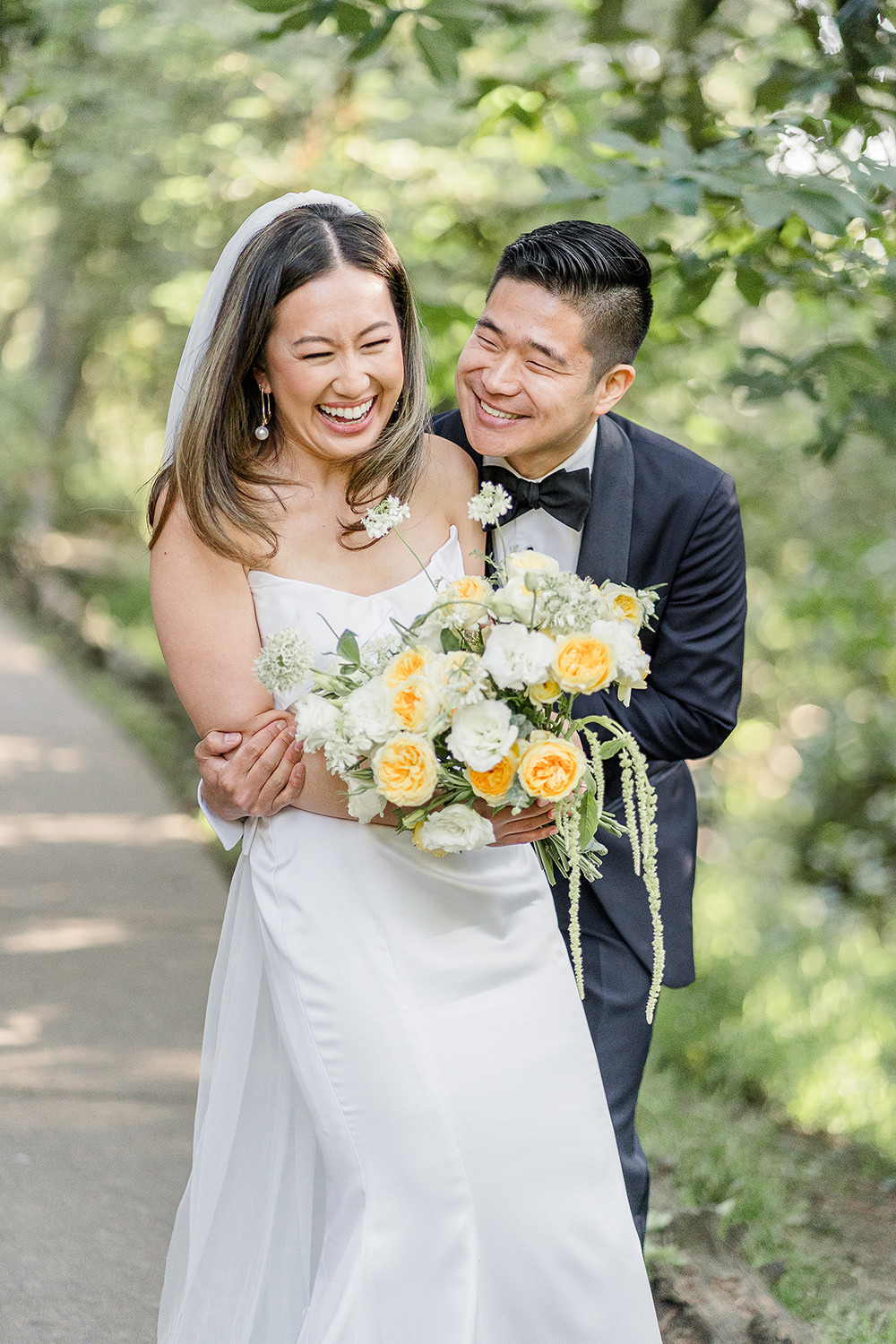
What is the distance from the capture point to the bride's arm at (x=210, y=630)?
97.0 inches

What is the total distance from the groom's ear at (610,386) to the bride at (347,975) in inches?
14.8

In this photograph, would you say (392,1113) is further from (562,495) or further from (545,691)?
(562,495)

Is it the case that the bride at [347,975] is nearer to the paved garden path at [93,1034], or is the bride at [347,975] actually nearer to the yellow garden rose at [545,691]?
the yellow garden rose at [545,691]

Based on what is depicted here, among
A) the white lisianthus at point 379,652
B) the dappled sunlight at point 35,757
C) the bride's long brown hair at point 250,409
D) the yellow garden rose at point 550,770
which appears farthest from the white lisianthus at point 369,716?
the dappled sunlight at point 35,757

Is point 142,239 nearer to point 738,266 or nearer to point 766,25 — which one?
point 766,25

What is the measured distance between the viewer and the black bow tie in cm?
280

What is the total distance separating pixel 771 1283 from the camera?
3.32 m

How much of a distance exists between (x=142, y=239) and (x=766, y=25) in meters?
4.62

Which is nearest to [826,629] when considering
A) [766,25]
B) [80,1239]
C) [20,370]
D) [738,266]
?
[766,25]

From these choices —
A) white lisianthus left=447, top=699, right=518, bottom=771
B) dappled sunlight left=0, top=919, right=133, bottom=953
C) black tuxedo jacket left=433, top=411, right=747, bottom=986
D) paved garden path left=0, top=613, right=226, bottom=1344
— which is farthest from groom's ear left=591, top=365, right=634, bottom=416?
dappled sunlight left=0, top=919, right=133, bottom=953

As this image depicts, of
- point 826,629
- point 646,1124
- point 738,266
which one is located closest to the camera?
point 738,266

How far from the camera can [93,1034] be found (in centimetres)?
418

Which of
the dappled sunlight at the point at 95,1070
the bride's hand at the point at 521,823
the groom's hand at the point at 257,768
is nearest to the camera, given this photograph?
the bride's hand at the point at 521,823

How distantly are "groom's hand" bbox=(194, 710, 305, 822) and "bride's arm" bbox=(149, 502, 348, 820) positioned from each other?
36mm
